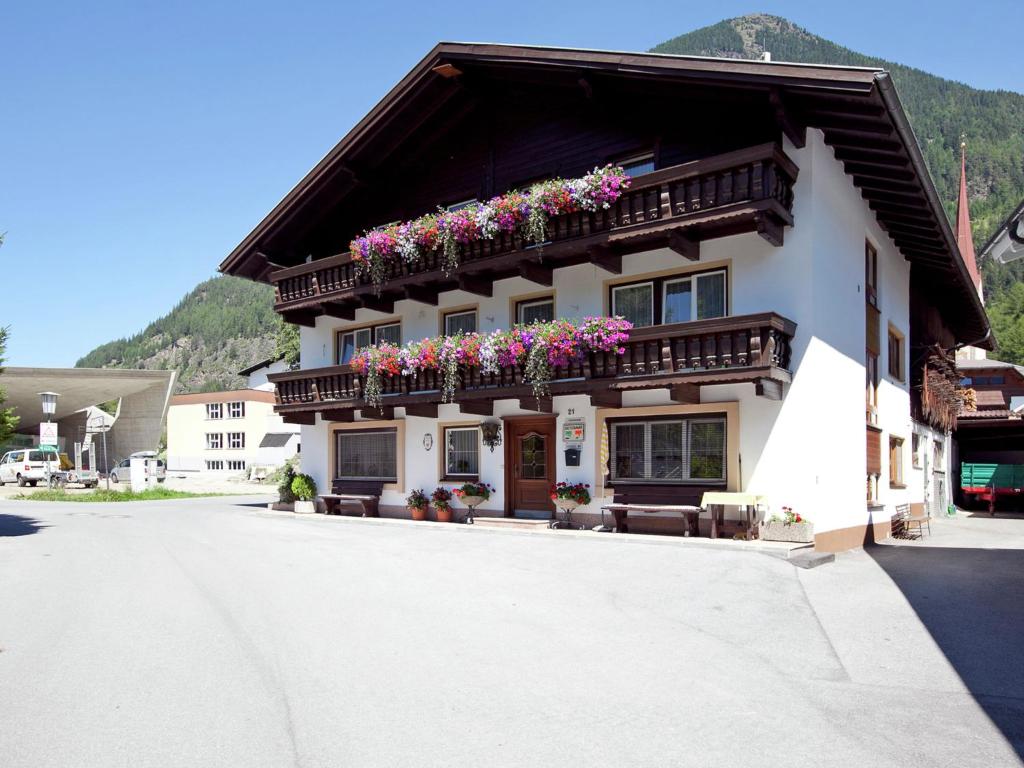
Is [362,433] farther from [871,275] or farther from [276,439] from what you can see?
[276,439]

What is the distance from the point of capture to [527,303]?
1892 centimetres

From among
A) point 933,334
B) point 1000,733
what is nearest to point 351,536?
point 1000,733

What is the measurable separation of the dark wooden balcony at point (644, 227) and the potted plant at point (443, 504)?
440 cm

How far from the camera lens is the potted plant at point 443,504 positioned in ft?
64.7

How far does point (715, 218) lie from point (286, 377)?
12.2 metres

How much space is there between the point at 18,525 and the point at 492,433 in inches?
410

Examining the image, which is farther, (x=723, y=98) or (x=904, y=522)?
(x=904, y=522)

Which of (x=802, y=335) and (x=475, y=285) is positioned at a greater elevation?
(x=475, y=285)

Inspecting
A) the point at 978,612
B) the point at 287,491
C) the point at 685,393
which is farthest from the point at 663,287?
the point at 287,491

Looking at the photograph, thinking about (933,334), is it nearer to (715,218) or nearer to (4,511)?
(715,218)

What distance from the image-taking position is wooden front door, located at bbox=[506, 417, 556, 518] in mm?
18547

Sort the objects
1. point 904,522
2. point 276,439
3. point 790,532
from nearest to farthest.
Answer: point 790,532, point 904,522, point 276,439

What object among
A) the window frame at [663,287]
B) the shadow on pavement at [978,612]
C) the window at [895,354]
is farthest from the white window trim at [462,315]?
the window at [895,354]

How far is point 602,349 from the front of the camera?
15852 millimetres
